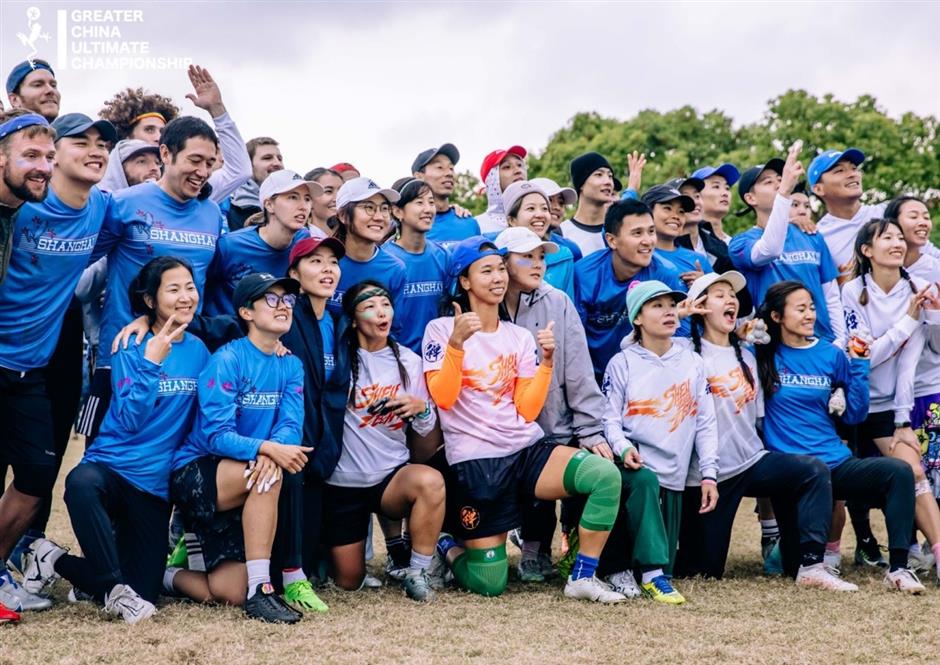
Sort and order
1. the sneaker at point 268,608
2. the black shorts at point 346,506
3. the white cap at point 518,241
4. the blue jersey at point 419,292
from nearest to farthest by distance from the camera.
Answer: the sneaker at point 268,608, the black shorts at point 346,506, the white cap at point 518,241, the blue jersey at point 419,292

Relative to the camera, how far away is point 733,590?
6.53m

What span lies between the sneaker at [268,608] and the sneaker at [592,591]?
165cm

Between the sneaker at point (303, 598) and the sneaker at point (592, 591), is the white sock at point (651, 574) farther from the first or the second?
the sneaker at point (303, 598)

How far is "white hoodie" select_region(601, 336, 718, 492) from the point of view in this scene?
21.8ft

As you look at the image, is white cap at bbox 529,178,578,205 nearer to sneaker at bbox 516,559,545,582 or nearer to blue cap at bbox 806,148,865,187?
blue cap at bbox 806,148,865,187

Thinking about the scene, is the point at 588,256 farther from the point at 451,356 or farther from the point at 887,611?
the point at 887,611

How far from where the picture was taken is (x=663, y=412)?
6676mm

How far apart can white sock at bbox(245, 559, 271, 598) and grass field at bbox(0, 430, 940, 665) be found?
6.8 inches

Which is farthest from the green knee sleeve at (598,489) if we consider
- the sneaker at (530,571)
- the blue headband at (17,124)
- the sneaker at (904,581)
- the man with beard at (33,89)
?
the man with beard at (33,89)

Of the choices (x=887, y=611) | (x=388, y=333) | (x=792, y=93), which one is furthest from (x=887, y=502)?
(x=792, y=93)

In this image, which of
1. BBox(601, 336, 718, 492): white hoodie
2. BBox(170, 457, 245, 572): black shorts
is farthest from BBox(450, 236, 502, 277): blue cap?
BBox(170, 457, 245, 572): black shorts

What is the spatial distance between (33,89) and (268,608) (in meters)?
4.22

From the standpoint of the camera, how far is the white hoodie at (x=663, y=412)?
6656 millimetres

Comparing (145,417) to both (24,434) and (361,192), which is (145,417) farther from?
(361,192)
